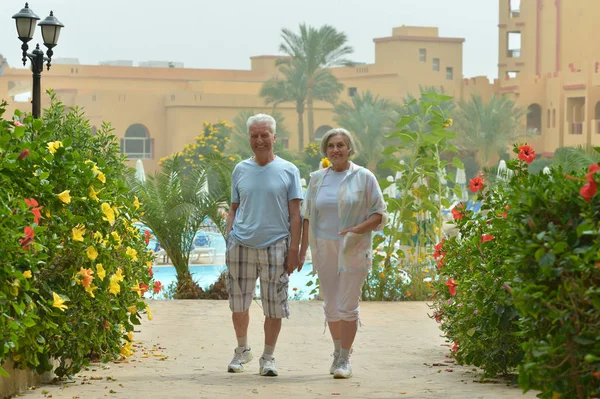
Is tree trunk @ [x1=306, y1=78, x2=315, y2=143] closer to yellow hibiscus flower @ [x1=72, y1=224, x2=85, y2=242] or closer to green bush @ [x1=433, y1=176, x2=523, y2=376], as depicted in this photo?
green bush @ [x1=433, y1=176, x2=523, y2=376]

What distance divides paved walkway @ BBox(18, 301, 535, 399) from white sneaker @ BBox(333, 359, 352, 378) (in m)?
0.05

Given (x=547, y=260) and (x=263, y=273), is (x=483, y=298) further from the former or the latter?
(x=547, y=260)

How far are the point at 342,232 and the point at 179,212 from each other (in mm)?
5961

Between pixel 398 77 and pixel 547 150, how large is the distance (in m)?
17.1

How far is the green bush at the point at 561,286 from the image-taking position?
3.21 m

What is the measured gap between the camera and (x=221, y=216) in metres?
11.6

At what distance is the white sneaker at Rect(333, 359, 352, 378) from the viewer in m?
5.41

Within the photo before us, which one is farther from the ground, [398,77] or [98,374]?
[398,77]

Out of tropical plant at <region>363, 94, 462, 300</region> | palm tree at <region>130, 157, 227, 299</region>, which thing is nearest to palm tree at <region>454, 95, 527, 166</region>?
palm tree at <region>130, 157, 227, 299</region>

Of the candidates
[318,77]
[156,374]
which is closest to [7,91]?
[318,77]

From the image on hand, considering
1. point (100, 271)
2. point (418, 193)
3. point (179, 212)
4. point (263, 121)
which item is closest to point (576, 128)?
point (418, 193)

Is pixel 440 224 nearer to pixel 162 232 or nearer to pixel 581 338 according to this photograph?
pixel 162 232

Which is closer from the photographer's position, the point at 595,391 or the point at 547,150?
the point at 595,391

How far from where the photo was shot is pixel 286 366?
6035mm
